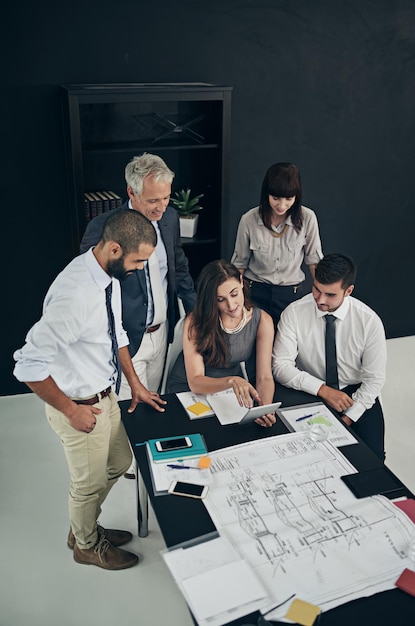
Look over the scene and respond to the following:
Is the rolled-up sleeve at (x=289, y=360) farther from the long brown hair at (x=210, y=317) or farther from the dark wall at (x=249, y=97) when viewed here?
the dark wall at (x=249, y=97)

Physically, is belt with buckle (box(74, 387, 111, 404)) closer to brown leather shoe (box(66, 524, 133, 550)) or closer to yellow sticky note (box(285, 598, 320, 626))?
brown leather shoe (box(66, 524, 133, 550))

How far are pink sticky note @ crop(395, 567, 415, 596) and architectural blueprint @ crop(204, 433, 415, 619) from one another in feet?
0.06

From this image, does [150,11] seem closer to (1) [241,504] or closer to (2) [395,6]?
(2) [395,6]

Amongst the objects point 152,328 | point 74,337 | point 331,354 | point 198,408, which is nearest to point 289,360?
point 331,354

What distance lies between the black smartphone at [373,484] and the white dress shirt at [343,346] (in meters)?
0.70

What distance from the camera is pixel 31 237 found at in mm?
4238

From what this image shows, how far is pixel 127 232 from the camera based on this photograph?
8.17 ft

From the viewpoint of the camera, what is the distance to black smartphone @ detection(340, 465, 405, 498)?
2.26 meters

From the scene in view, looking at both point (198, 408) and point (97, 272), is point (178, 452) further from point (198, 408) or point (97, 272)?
point (97, 272)

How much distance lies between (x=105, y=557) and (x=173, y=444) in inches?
33.9

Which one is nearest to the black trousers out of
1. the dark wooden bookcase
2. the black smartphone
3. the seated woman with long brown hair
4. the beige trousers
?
the seated woman with long brown hair

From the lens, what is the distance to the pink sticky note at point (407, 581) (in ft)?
6.12

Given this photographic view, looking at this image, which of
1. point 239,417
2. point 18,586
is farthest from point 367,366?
point 18,586

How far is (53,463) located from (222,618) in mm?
2239
